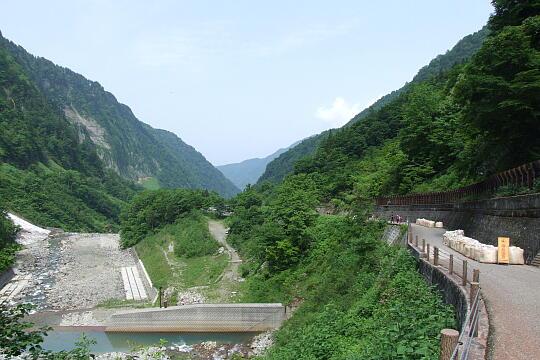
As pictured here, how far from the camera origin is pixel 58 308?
2839 cm

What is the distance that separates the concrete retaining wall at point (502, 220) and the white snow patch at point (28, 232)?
52715 mm

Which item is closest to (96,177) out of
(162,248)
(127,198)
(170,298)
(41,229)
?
(127,198)

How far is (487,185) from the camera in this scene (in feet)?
63.0

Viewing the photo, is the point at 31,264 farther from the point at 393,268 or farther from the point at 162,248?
the point at 393,268

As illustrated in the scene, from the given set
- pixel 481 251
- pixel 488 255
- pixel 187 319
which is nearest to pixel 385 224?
pixel 481 251

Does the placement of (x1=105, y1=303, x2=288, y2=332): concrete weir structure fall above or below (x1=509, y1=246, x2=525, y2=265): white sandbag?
below

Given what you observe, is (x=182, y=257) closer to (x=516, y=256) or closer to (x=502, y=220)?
(x=502, y=220)

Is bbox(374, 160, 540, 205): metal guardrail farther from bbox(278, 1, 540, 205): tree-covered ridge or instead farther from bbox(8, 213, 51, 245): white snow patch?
bbox(8, 213, 51, 245): white snow patch

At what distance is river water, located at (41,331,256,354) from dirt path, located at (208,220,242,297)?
526cm

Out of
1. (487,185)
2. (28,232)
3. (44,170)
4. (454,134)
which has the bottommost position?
(28,232)

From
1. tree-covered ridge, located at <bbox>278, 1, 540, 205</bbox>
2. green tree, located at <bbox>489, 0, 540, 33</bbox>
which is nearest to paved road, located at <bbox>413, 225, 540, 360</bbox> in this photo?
tree-covered ridge, located at <bbox>278, 1, 540, 205</bbox>

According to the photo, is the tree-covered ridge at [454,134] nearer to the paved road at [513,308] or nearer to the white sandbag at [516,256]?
the white sandbag at [516,256]

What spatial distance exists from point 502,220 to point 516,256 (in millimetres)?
2978

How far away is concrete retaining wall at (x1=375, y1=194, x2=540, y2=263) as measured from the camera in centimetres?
1287
